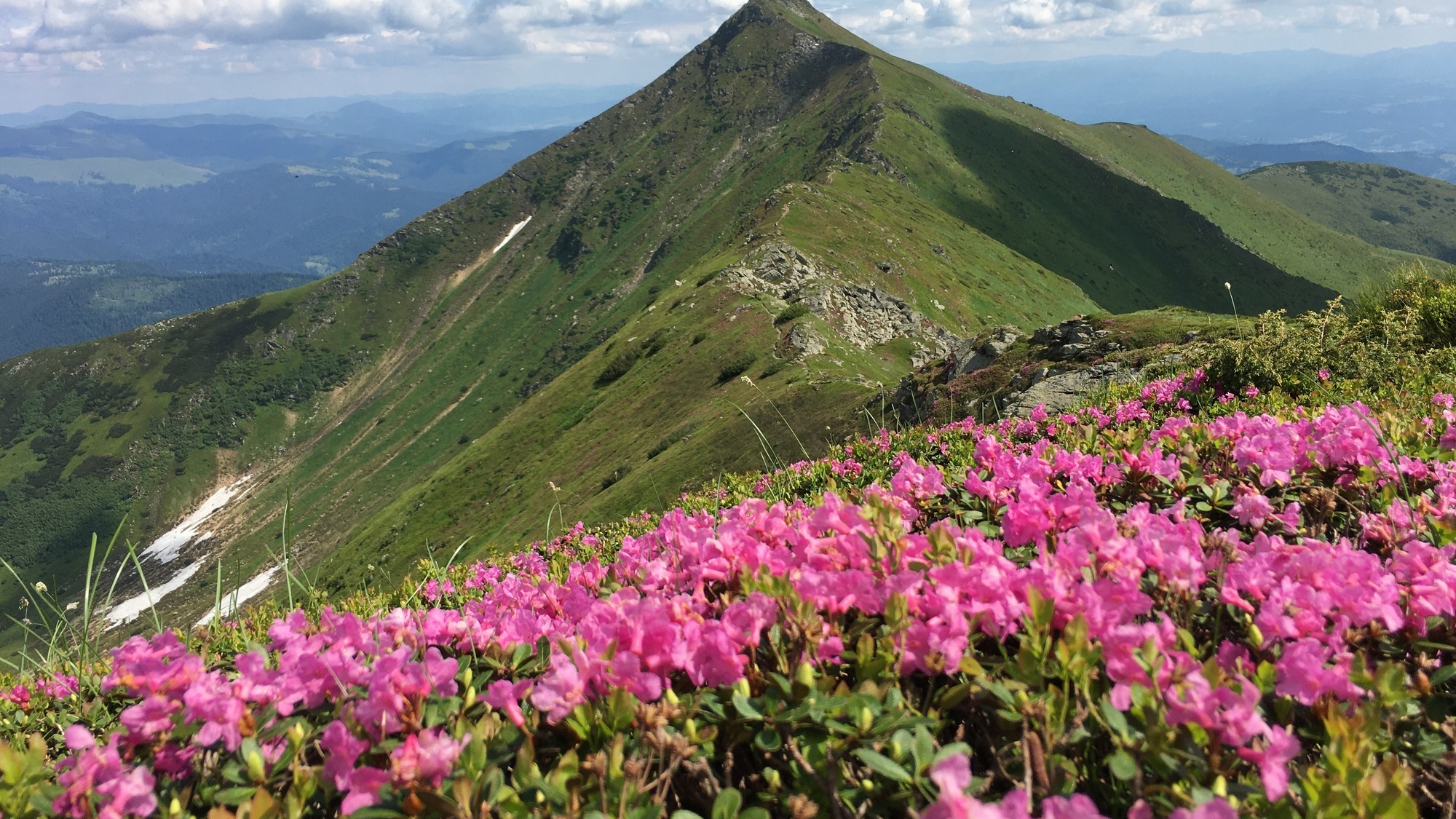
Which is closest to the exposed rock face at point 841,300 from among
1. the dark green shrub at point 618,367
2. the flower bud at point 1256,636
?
the dark green shrub at point 618,367

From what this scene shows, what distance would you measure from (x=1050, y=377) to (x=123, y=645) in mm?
23014

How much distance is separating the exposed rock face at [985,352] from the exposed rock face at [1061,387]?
32.9 ft

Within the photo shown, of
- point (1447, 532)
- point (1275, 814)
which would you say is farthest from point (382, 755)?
point (1447, 532)

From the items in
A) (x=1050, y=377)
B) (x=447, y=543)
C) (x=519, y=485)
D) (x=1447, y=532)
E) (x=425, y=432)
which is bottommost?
(x=425, y=432)

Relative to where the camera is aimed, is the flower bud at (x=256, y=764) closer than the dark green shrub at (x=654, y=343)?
Yes

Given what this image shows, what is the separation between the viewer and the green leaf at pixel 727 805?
184cm

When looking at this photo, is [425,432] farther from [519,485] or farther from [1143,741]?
[1143,741]

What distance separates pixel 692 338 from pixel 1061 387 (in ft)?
156

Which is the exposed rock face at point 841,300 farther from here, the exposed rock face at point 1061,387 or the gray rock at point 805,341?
the exposed rock face at point 1061,387

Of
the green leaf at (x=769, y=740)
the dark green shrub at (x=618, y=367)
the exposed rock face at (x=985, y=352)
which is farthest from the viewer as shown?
the dark green shrub at (x=618, y=367)

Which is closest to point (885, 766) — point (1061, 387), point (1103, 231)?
point (1061, 387)

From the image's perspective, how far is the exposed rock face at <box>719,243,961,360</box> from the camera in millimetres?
65625

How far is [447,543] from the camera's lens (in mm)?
63000

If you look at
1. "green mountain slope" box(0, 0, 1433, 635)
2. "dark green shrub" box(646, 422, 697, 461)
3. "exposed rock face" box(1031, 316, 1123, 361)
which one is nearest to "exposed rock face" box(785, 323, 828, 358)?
"green mountain slope" box(0, 0, 1433, 635)
